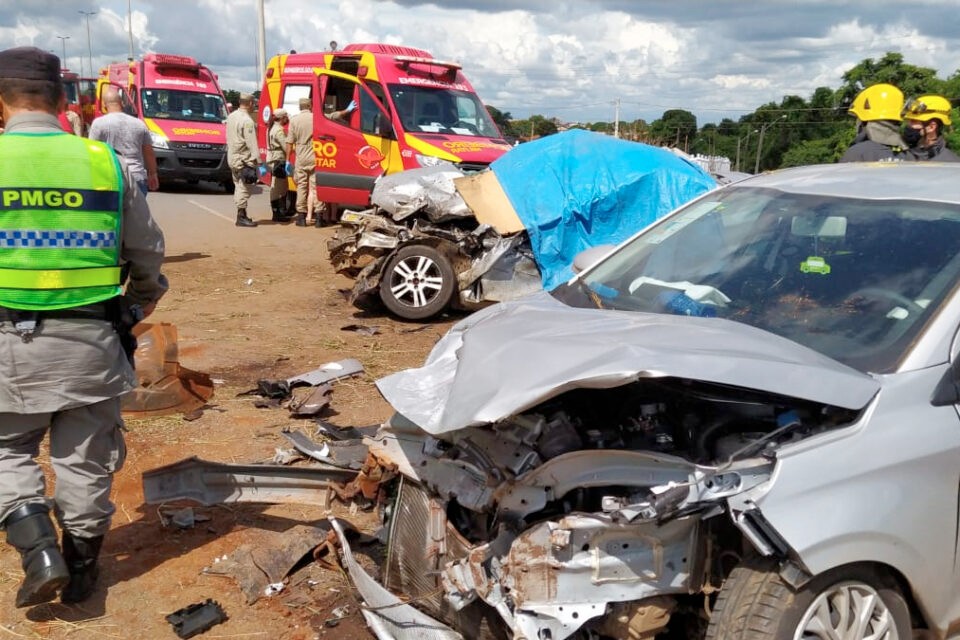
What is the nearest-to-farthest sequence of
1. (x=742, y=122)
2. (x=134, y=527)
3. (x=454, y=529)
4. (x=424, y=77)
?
(x=454, y=529) < (x=134, y=527) < (x=424, y=77) < (x=742, y=122)

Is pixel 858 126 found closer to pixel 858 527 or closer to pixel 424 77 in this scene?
pixel 858 527

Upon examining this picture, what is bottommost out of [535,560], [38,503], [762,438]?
A: [38,503]

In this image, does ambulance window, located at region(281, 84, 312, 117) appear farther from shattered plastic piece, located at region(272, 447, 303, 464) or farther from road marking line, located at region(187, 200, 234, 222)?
shattered plastic piece, located at region(272, 447, 303, 464)

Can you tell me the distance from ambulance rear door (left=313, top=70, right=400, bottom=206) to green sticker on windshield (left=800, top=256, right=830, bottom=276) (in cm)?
869

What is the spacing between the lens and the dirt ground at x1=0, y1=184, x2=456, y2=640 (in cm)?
347

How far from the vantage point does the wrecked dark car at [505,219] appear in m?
7.77

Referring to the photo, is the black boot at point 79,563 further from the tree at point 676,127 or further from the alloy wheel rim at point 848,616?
the tree at point 676,127

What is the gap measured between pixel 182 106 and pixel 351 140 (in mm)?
8559

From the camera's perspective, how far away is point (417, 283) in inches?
322

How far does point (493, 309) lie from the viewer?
3709 millimetres

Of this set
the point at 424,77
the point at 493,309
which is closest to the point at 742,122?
the point at 424,77

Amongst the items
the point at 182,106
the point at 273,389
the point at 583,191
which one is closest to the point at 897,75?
the point at 182,106

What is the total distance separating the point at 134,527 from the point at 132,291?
51.4 inches

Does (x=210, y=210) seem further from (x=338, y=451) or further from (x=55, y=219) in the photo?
(x=55, y=219)
